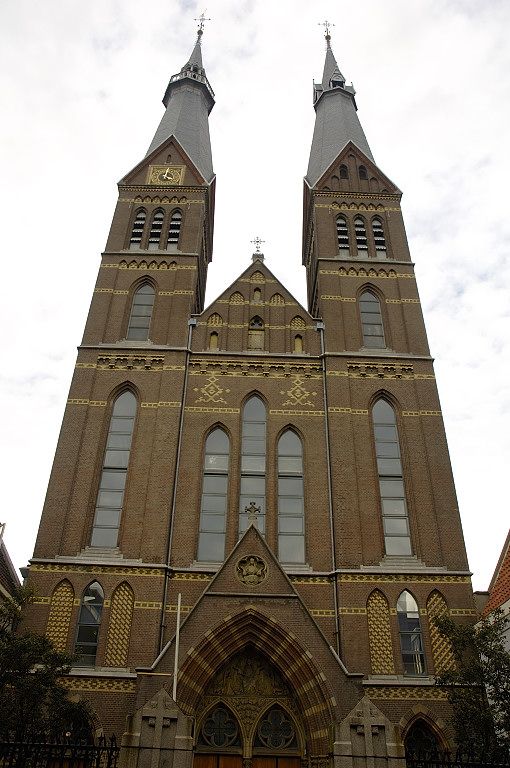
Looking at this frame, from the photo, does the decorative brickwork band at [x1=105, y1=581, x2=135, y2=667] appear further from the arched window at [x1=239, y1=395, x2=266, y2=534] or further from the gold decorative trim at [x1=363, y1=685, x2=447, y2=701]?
the gold decorative trim at [x1=363, y1=685, x2=447, y2=701]

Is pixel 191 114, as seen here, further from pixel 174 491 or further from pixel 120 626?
pixel 120 626

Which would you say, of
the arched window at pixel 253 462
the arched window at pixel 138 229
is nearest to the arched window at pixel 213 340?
the arched window at pixel 253 462

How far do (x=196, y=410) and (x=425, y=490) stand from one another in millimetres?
7846

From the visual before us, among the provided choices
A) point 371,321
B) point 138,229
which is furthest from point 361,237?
point 138,229

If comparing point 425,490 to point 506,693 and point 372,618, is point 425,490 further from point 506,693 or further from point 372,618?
point 506,693

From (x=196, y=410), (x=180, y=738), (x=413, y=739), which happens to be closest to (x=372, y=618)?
(x=413, y=739)

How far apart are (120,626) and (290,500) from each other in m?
6.23

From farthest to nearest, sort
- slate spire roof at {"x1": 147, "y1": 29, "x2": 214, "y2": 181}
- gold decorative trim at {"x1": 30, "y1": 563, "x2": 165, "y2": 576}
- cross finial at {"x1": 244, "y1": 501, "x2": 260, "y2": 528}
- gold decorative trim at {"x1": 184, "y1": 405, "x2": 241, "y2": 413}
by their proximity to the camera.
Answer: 1. slate spire roof at {"x1": 147, "y1": 29, "x2": 214, "y2": 181}
2. gold decorative trim at {"x1": 184, "y1": 405, "x2": 241, "y2": 413}
3. gold decorative trim at {"x1": 30, "y1": 563, "x2": 165, "y2": 576}
4. cross finial at {"x1": 244, "y1": 501, "x2": 260, "y2": 528}

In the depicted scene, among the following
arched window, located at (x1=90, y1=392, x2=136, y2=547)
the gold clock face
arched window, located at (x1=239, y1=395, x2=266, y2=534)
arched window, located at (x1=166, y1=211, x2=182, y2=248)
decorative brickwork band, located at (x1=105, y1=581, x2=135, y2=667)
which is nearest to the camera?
decorative brickwork band, located at (x1=105, y1=581, x2=135, y2=667)

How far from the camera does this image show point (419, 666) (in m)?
17.8

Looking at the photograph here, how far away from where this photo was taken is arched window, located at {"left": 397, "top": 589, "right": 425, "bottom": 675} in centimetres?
1786

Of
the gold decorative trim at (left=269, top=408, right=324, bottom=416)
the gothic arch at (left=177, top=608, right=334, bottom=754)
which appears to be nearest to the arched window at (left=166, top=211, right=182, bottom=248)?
the gold decorative trim at (left=269, top=408, right=324, bottom=416)

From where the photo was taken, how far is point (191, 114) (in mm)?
35656

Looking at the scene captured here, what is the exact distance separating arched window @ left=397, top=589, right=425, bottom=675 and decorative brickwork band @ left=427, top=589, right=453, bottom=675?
33 cm
